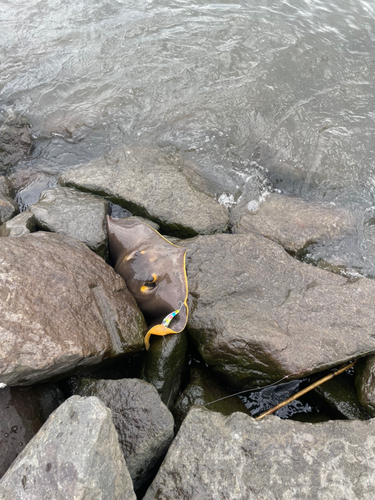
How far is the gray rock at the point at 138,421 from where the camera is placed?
3.01 meters

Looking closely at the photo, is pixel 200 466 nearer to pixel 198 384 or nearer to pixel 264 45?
pixel 198 384

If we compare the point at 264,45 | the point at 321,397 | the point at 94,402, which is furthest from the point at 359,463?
A: the point at 264,45

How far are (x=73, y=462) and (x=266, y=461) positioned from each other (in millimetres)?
1538

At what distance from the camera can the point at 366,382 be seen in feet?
12.3

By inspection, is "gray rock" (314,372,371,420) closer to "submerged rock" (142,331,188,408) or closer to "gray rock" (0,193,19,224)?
"submerged rock" (142,331,188,408)

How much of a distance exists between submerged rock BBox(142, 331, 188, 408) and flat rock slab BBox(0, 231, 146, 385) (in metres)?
0.22

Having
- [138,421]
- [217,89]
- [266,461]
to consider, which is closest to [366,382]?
[266,461]

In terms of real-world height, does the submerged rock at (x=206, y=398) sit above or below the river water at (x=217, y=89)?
below

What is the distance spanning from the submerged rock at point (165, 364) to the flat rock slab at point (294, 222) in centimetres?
234

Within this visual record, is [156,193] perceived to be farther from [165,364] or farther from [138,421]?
[138,421]

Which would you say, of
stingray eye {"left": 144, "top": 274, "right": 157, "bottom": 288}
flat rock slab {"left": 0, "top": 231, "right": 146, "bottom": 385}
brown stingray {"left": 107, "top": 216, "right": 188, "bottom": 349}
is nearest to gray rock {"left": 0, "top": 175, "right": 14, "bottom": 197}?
flat rock slab {"left": 0, "top": 231, "right": 146, "bottom": 385}

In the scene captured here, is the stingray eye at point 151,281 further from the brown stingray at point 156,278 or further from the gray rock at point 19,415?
the gray rock at point 19,415

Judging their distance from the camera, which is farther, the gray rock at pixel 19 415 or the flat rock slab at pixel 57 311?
the flat rock slab at pixel 57 311

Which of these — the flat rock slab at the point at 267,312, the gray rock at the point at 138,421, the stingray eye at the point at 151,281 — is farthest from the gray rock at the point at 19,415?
the flat rock slab at the point at 267,312
